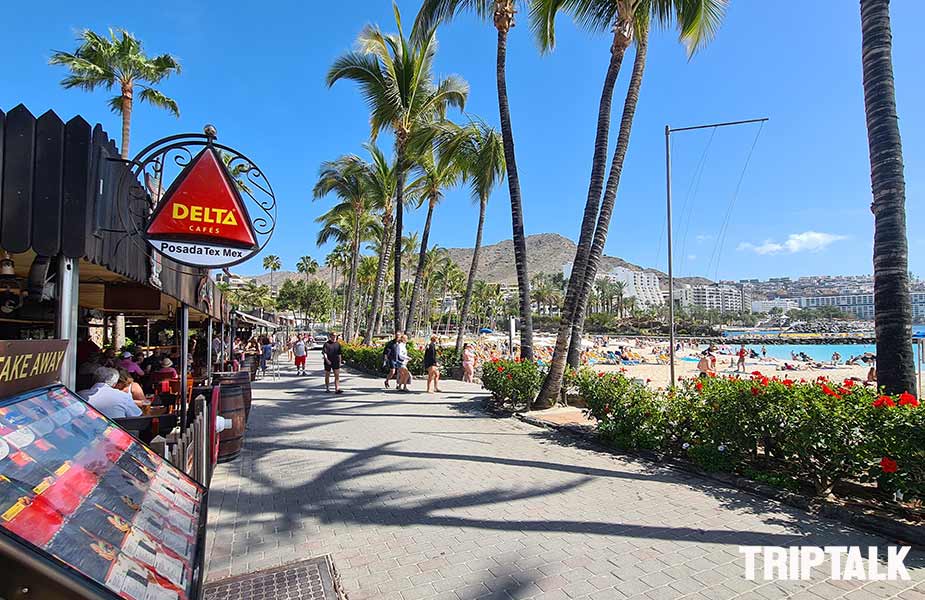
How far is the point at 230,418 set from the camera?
22.6 ft

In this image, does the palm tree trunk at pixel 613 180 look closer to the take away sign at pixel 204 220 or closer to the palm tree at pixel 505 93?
the palm tree at pixel 505 93

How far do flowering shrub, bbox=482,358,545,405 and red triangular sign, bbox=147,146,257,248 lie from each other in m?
7.10

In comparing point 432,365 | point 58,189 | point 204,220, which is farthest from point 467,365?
point 58,189

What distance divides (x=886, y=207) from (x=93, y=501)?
23.6ft

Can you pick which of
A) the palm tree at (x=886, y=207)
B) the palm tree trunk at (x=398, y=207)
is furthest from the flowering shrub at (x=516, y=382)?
the palm tree trunk at (x=398, y=207)

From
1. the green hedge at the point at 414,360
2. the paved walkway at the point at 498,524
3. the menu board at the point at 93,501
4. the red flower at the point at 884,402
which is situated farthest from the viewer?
the green hedge at the point at 414,360

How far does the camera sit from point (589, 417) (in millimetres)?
8273

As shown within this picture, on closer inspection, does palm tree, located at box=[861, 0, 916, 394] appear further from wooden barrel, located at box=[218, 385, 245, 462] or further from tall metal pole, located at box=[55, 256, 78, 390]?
wooden barrel, located at box=[218, 385, 245, 462]

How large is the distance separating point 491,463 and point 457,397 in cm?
641

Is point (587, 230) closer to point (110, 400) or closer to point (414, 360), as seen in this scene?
point (110, 400)

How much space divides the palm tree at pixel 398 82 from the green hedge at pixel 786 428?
12.1m

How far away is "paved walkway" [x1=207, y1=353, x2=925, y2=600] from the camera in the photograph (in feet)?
11.6

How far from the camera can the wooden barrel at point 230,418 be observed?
6.80 metres

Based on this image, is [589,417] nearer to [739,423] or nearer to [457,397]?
[739,423]
